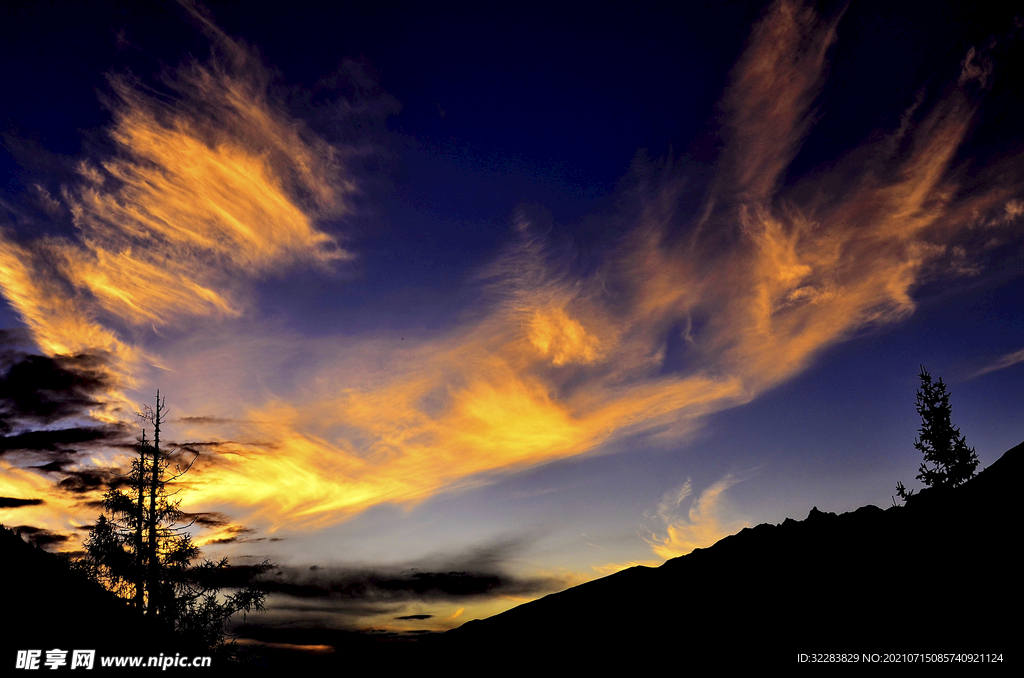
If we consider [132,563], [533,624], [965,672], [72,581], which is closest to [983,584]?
[965,672]

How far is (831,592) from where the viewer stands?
21.5 metres

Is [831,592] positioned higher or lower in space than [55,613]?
lower

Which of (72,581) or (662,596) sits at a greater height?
(72,581)

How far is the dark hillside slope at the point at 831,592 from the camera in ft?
57.3

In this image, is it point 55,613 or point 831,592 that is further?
point 831,592

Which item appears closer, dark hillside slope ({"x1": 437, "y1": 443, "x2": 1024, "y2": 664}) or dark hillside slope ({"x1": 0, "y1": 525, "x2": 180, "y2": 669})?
dark hillside slope ({"x1": 0, "y1": 525, "x2": 180, "y2": 669})

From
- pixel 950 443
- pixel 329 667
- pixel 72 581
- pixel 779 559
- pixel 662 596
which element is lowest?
pixel 329 667

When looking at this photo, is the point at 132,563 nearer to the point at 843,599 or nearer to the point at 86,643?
the point at 86,643

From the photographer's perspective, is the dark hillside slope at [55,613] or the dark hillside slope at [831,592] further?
the dark hillside slope at [831,592]

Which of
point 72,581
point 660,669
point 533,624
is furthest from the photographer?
point 533,624

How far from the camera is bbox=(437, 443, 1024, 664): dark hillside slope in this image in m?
17.5

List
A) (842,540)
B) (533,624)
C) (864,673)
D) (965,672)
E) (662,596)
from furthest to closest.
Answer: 1. (533,624)
2. (662,596)
3. (842,540)
4. (864,673)
5. (965,672)

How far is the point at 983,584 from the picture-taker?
17469mm

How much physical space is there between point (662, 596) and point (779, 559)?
650cm
